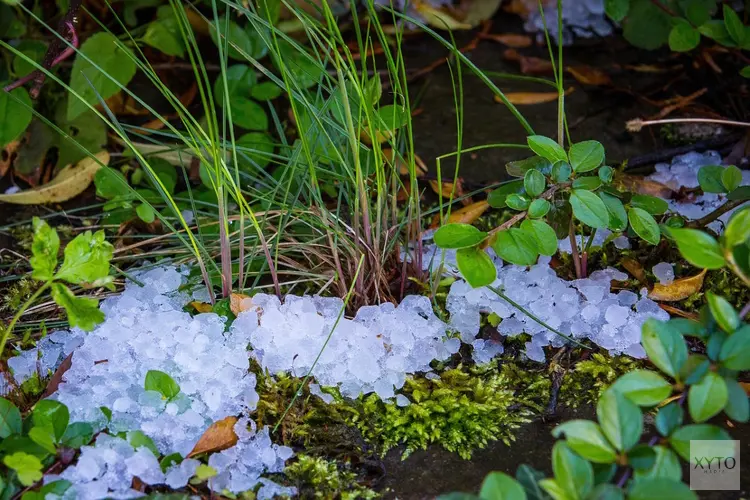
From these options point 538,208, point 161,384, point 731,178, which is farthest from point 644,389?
point 161,384

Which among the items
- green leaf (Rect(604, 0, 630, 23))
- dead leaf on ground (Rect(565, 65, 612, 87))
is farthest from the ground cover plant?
dead leaf on ground (Rect(565, 65, 612, 87))

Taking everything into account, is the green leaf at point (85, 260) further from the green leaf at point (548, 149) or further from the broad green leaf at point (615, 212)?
the broad green leaf at point (615, 212)

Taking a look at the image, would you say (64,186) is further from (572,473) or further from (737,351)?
(737,351)

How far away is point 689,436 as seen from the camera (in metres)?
0.92

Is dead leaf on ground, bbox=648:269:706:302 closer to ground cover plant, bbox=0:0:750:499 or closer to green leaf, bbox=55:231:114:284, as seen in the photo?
ground cover plant, bbox=0:0:750:499

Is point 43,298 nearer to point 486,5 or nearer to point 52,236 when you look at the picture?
point 52,236

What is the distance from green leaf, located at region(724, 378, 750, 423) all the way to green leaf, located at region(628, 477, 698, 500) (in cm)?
14

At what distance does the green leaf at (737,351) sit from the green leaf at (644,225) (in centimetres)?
35

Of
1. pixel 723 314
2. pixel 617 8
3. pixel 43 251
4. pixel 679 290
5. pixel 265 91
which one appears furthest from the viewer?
pixel 617 8

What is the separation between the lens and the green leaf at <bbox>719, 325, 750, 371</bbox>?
3.05ft

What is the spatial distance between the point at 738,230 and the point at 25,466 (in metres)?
1.15

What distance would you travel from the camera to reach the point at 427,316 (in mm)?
1420

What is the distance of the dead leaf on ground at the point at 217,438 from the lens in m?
1.16

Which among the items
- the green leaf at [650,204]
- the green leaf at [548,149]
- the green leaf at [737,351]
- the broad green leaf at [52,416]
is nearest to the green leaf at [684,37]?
the green leaf at [650,204]
